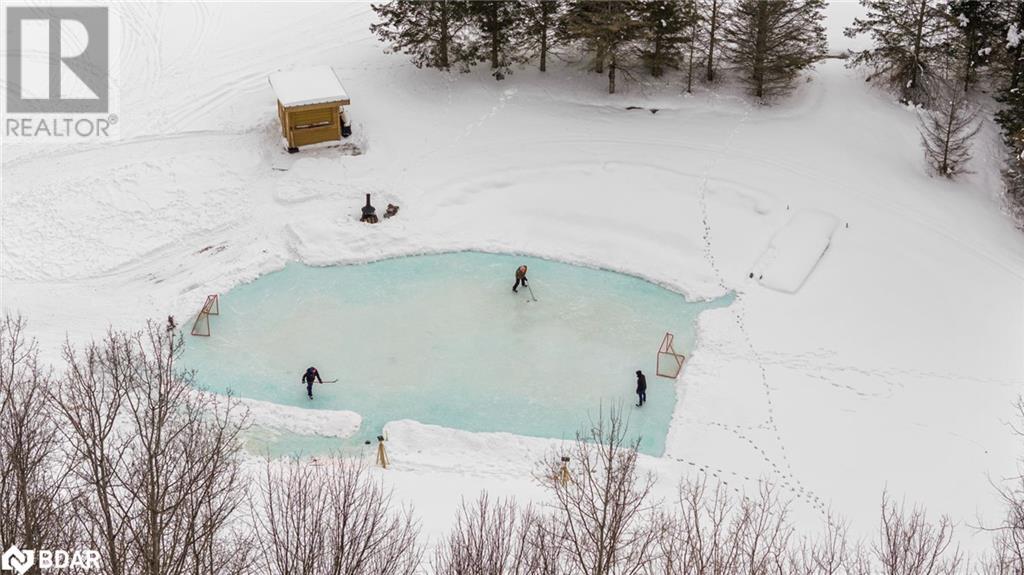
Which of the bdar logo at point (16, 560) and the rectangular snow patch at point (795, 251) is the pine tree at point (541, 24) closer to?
the rectangular snow patch at point (795, 251)

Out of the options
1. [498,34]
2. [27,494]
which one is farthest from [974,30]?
[27,494]

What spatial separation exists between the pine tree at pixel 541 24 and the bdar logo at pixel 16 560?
Answer: 93.4 feet

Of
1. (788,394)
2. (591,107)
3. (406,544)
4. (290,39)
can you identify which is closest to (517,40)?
(591,107)

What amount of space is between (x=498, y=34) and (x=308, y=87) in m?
7.28

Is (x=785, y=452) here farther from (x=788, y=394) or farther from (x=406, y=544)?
(x=406, y=544)

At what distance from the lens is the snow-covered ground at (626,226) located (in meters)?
27.7

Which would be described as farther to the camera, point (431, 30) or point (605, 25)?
point (431, 30)

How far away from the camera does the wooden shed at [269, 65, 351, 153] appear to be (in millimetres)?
37531

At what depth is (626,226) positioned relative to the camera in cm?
3572

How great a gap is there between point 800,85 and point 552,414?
18.4 m

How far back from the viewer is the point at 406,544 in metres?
18.0

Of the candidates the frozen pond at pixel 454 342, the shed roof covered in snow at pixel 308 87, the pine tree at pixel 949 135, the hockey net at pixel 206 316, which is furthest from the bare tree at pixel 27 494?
the pine tree at pixel 949 135

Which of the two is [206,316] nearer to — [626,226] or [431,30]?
[626,226]

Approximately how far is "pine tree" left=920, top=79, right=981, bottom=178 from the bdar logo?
99.3 feet
